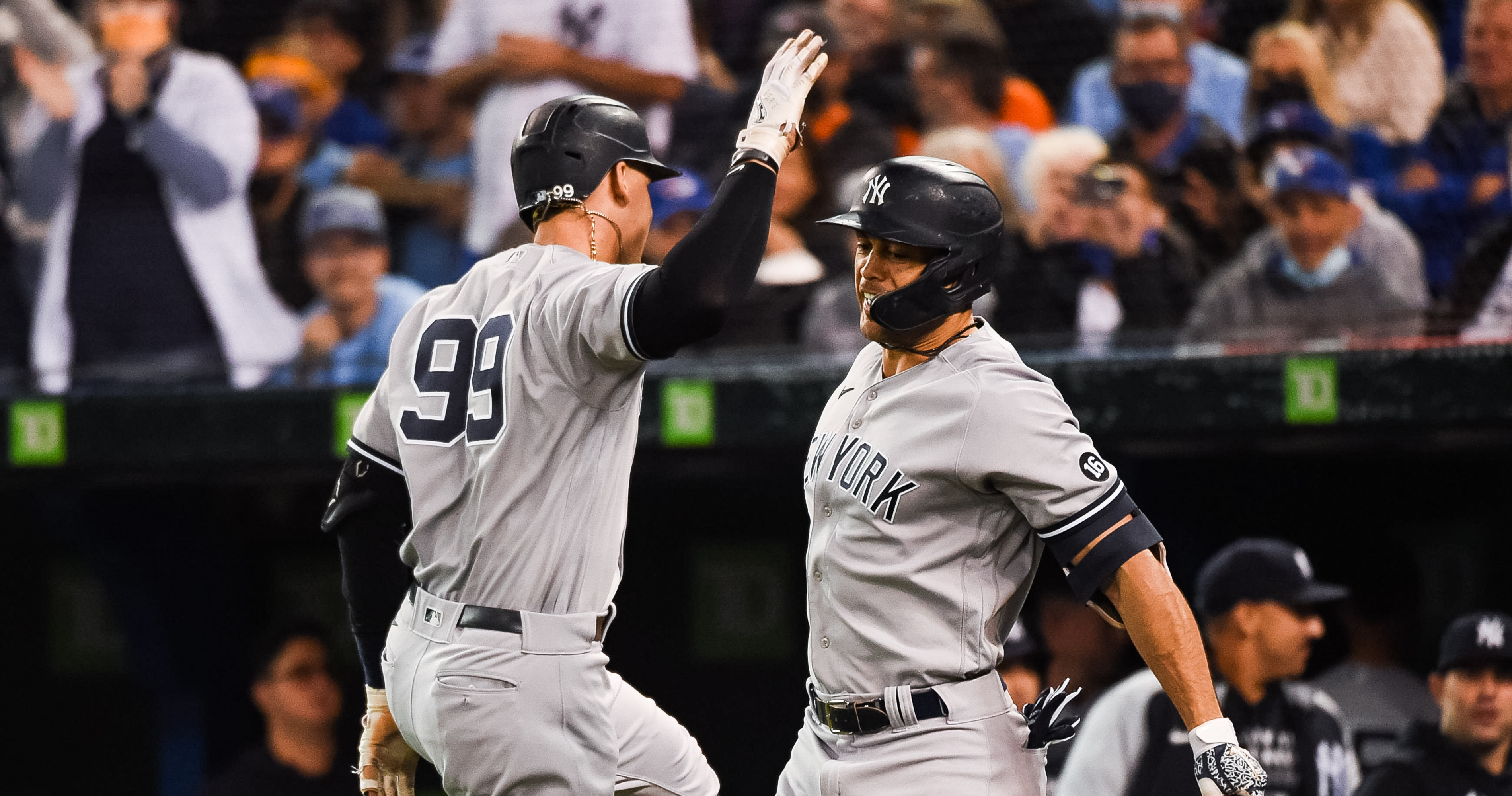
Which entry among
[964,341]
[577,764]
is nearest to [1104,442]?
[964,341]

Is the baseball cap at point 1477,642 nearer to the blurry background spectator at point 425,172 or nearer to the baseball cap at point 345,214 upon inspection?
the blurry background spectator at point 425,172

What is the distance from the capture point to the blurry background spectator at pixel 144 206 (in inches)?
195

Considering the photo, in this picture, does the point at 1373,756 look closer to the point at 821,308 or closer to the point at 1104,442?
the point at 1104,442

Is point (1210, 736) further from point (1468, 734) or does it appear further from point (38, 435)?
point (38, 435)

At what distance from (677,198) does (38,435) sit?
72.9 inches

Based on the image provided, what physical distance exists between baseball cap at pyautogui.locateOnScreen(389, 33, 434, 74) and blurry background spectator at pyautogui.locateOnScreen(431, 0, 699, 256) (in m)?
0.40

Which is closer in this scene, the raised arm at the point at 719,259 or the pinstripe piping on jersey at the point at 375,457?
the raised arm at the point at 719,259

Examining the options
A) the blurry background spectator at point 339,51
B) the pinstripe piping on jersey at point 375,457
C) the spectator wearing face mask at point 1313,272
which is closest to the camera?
the pinstripe piping on jersey at point 375,457

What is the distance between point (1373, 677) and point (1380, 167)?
137 centimetres

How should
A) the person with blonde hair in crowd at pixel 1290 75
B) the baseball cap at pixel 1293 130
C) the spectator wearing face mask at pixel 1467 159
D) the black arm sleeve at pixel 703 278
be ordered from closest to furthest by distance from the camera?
the black arm sleeve at pixel 703 278, the spectator wearing face mask at pixel 1467 159, the baseball cap at pixel 1293 130, the person with blonde hair in crowd at pixel 1290 75

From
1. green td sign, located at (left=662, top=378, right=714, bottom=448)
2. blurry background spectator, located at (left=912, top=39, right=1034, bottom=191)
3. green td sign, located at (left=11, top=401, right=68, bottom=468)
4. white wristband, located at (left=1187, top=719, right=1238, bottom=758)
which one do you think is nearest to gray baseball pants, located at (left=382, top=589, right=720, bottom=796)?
white wristband, located at (left=1187, top=719, right=1238, bottom=758)

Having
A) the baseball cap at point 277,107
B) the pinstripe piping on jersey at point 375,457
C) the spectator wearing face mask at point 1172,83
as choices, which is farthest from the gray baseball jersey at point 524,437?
the baseball cap at point 277,107

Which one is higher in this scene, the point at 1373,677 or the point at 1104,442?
the point at 1104,442

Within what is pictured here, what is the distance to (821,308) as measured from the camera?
4.46 m
